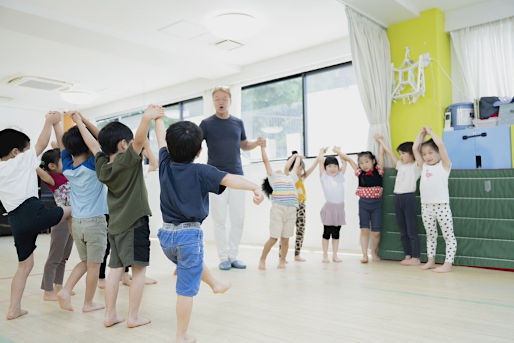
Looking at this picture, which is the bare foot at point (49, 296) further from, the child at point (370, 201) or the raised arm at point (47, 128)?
the child at point (370, 201)

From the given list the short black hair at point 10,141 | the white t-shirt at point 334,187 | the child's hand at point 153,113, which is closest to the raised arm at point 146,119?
the child's hand at point 153,113

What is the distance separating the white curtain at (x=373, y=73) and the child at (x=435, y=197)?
0.70 m

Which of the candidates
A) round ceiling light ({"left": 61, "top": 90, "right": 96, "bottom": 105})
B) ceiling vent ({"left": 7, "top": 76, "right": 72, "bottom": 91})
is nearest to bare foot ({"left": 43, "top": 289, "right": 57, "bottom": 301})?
ceiling vent ({"left": 7, "top": 76, "right": 72, "bottom": 91})

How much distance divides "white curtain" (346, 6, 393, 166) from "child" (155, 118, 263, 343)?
112 inches

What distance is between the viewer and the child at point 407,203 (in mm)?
3799

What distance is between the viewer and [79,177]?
2434 mm

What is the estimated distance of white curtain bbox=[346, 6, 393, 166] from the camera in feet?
13.9

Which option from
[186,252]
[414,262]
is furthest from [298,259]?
[186,252]

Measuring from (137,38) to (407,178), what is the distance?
3415 millimetres

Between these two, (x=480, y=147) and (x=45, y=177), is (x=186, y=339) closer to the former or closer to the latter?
(x=45, y=177)

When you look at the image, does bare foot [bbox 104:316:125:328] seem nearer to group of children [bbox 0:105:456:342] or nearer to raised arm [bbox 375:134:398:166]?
group of children [bbox 0:105:456:342]

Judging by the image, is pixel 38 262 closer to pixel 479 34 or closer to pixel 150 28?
pixel 150 28

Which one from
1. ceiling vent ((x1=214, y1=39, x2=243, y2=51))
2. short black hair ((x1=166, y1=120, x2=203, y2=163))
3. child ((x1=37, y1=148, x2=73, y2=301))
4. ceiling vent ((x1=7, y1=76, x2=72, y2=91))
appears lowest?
child ((x1=37, y1=148, x2=73, y2=301))

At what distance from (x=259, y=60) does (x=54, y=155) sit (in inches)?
141
